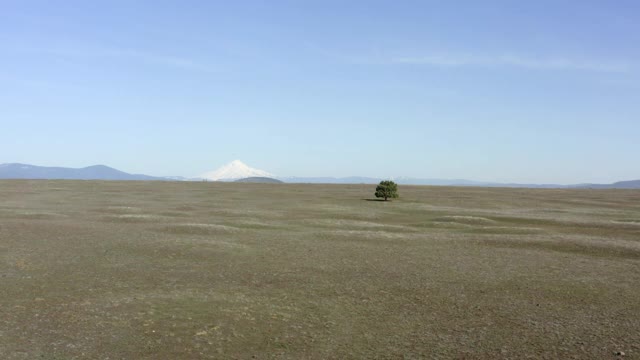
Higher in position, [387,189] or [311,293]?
[387,189]

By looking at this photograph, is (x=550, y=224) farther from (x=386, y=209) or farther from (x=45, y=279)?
(x=45, y=279)

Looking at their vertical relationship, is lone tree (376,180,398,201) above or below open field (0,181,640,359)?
above

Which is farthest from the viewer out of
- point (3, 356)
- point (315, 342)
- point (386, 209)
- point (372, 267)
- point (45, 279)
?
point (386, 209)

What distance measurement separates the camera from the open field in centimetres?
1444

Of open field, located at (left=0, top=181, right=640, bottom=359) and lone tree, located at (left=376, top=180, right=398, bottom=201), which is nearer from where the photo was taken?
open field, located at (left=0, top=181, right=640, bottom=359)

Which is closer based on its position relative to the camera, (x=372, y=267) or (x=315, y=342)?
(x=315, y=342)

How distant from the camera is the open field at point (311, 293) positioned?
1444 centimetres

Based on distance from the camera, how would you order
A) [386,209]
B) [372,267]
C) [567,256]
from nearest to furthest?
[372,267], [567,256], [386,209]

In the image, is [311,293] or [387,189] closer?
[311,293]

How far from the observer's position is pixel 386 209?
6028 centimetres

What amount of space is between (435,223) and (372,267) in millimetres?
20687

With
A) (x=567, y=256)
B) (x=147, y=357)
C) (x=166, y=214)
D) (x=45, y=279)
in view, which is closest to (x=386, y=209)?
(x=166, y=214)

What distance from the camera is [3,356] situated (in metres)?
12.9

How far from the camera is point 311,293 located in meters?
20.3
